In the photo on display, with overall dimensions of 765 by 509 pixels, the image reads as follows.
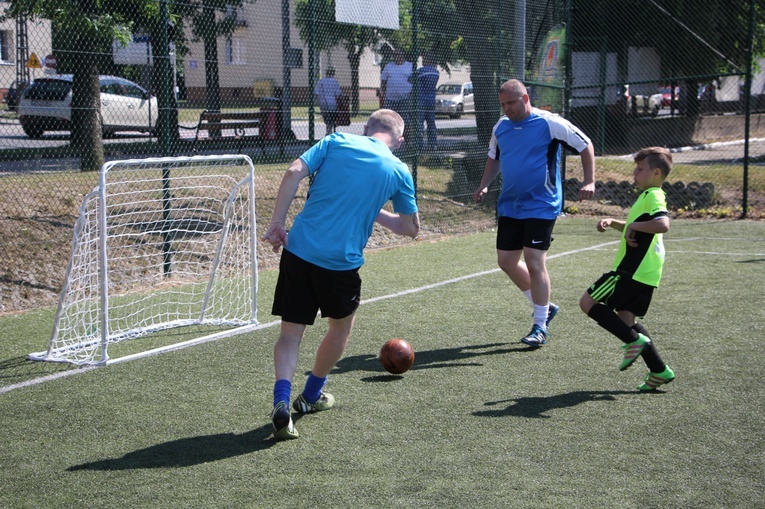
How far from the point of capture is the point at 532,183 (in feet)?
22.3

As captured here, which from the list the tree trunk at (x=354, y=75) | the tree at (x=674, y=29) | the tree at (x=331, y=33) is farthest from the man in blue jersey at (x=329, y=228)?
the tree at (x=674, y=29)

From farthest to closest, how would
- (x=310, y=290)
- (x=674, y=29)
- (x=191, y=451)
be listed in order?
(x=674, y=29)
(x=310, y=290)
(x=191, y=451)

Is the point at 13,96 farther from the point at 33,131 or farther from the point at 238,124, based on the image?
the point at 238,124

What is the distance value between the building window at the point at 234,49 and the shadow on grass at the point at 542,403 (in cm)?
645

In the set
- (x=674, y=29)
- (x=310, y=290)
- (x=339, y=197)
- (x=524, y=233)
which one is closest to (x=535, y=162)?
(x=524, y=233)

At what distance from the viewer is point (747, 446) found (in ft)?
14.4

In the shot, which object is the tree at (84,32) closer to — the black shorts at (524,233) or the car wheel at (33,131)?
the car wheel at (33,131)

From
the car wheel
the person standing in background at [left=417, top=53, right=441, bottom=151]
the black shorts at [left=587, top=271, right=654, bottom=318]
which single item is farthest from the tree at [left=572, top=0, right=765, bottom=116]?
the black shorts at [left=587, top=271, right=654, bottom=318]

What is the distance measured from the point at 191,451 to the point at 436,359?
7.70 feet

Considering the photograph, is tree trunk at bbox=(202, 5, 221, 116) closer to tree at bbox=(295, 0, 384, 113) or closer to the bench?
the bench

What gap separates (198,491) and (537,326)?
11.5 ft

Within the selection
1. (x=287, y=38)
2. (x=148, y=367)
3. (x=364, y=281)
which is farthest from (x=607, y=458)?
(x=287, y=38)

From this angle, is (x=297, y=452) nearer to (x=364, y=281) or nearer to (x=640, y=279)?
(x=640, y=279)

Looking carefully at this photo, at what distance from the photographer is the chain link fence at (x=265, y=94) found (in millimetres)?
8664
